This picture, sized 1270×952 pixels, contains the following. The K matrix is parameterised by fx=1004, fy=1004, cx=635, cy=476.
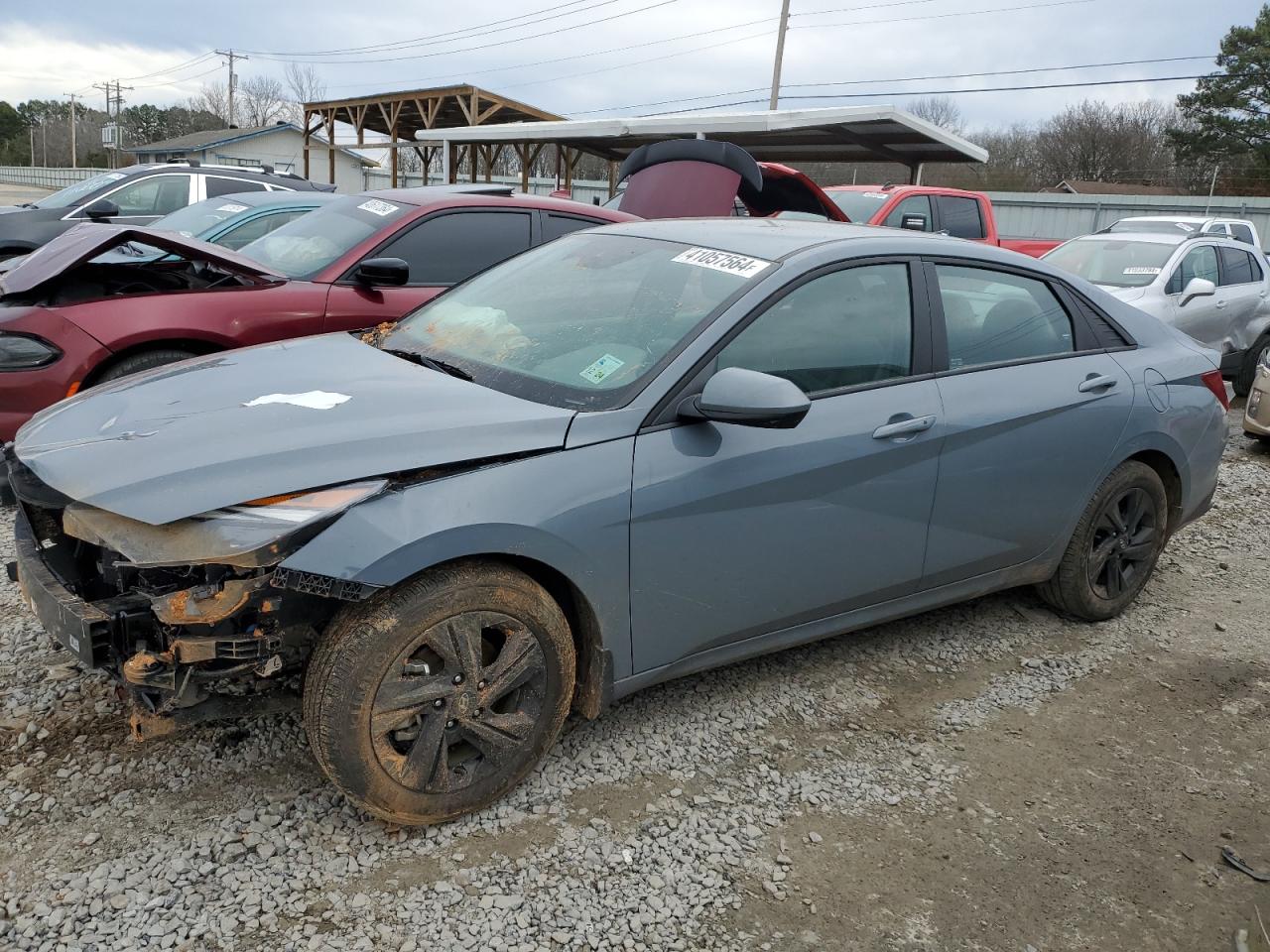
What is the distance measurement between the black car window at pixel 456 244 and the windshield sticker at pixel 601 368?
2.89 meters

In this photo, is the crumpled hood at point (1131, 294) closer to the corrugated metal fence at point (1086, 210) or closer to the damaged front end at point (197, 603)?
the damaged front end at point (197, 603)

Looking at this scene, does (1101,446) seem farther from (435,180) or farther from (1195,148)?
(1195,148)

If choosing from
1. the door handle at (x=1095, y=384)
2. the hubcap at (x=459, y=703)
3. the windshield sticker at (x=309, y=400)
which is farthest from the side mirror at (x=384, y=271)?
the door handle at (x=1095, y=384)

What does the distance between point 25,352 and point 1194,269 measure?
1006 cm

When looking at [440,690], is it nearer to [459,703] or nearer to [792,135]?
[459,703]

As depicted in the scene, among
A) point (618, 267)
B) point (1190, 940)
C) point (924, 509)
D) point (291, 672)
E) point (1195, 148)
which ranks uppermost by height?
point (1195, 148)

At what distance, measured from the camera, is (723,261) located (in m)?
3.41

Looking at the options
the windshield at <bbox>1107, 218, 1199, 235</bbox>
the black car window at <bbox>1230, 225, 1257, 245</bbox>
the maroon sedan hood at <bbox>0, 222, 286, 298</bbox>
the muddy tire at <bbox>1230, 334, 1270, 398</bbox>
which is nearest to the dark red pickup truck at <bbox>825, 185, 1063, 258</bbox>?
the muddy tire at <bbox>1230, 334, 1270, 398</bbox>

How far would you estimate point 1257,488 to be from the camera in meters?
7.04

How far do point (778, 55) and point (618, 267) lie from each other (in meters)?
29.1

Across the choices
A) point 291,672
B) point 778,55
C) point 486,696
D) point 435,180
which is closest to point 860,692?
point 486,696

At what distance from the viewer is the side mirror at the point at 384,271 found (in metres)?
5.23

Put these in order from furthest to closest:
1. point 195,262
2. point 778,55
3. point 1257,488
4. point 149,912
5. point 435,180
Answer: point 435,180 < point 778,55 < point 1257,488 < point 195,262 < point 149,912

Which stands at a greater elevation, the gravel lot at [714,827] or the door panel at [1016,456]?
the door panel at [1016,456]
